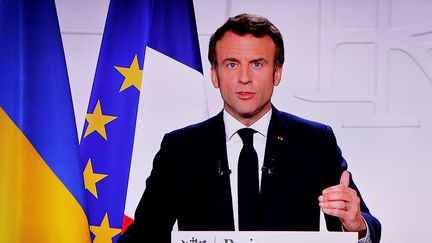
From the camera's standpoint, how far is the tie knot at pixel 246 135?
2.35 m

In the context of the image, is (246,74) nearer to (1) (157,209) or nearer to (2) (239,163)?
(2) (239,163)

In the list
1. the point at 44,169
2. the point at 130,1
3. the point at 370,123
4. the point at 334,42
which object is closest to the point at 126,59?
the point at 130,1

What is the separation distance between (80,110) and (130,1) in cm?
59

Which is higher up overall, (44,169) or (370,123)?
(370,123)

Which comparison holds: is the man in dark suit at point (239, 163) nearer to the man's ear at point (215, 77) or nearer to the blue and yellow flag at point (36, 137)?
the man's ear at point (215, 77)

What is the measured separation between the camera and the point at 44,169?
2227mm

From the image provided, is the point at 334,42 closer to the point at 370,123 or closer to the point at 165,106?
the point at 370,123

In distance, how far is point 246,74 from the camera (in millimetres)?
2309

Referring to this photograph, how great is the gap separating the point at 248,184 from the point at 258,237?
1.19ft

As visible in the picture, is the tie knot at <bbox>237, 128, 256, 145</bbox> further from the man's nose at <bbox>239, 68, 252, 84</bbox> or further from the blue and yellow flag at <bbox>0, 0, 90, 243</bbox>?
the blue and yellow flag at <bbox>0, 0, 90, 243</bbox>

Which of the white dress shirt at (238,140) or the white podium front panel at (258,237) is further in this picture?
the white dress shirt at (238,140)

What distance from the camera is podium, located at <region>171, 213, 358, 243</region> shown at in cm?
192

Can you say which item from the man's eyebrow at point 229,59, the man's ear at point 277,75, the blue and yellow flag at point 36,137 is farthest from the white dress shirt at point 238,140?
the blue and yellow flag at point 36,137

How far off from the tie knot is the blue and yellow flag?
0.74 meters
